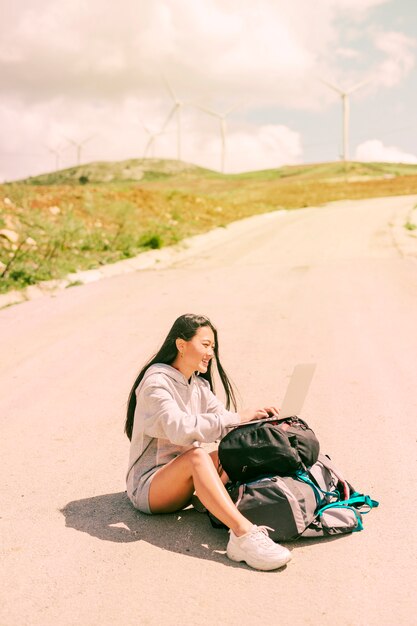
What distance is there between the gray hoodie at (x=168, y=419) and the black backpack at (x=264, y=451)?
10 cm

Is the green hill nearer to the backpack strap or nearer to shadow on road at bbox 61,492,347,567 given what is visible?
shadow on road at bbox 61,492,347,567

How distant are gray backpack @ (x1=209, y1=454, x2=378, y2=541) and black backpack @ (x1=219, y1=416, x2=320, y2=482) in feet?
0.16

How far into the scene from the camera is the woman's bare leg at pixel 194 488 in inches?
140

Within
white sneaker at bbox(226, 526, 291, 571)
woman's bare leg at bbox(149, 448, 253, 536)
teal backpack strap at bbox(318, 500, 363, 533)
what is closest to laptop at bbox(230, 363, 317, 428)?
woman's bare leg at bbox(149, 448, 253, 536)

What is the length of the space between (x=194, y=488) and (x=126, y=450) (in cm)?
125

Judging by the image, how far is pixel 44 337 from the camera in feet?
28.6

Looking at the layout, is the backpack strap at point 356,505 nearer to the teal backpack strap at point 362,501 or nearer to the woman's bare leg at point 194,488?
the teal backpack strap at point 362,501

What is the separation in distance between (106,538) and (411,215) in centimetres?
2193

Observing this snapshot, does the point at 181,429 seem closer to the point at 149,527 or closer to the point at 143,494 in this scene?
the point at 143,494

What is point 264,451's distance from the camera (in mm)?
3713

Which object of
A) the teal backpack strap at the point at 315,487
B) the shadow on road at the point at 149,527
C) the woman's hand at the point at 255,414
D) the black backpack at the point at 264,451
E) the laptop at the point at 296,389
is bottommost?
the shadow on road at the point at 149,527

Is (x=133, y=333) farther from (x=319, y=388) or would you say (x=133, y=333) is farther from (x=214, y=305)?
(x=319, y=388)

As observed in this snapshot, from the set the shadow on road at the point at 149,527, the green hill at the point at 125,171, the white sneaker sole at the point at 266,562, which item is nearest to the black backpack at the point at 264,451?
the shadow on road at the point at 149,527

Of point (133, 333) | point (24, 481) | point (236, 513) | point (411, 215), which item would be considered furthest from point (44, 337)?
point (411, 215)
